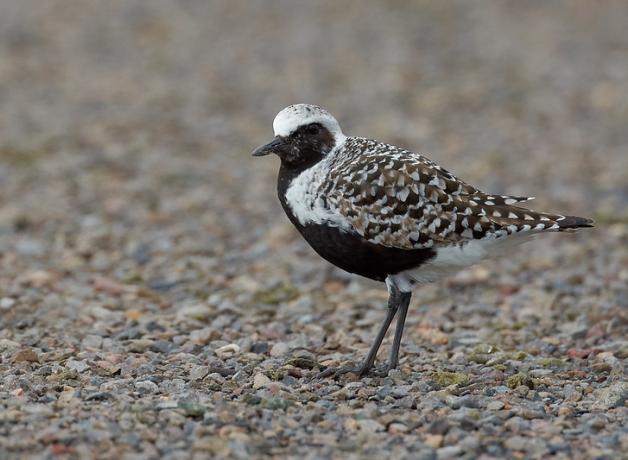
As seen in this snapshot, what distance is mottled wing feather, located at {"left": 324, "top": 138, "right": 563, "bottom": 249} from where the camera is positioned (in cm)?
840

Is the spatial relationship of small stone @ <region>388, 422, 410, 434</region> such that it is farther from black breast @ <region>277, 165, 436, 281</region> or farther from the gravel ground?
black breast @ <region>277, 165, 436, 281</region>

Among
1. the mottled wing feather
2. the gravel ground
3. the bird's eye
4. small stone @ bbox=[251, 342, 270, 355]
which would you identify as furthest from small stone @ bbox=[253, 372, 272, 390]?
the bird's eye

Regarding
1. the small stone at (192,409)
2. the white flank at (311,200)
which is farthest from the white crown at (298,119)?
the small stone at (192,409)

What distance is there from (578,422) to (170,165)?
11368mm

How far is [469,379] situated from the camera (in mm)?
8461

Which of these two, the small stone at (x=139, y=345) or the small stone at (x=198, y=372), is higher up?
the small stone at (x=139, y=345)

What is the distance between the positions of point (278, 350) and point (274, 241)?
4.67m

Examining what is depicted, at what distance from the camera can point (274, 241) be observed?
1399 centimetres

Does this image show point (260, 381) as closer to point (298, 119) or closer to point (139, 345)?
point (139, 345)

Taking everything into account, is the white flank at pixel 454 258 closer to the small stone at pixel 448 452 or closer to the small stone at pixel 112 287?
the small stone at pixel 448 452

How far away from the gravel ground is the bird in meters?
0.92

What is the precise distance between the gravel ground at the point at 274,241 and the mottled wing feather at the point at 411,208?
1.20 metres

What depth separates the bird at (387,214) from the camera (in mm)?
8430

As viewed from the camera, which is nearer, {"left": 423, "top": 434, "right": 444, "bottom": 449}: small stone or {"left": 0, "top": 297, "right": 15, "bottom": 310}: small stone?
{"left": 423, "top": 434, "right": 444, "bottom": 449}: small stone
